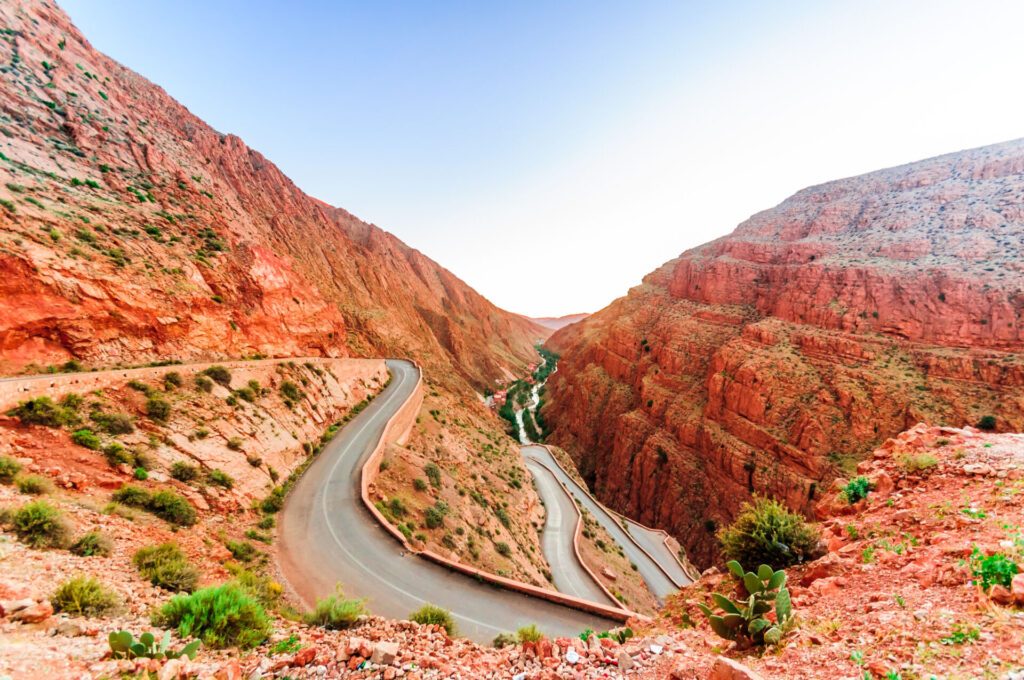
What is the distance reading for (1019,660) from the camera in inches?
112

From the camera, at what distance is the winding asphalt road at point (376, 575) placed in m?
8.76

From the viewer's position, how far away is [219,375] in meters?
14.0

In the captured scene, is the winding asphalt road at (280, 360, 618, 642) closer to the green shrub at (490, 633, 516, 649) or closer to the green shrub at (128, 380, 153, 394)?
the green shrub at (490, 633, 516, 649)

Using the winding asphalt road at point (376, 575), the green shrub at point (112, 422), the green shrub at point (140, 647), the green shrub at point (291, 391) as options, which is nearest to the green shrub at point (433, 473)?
the winding asphalt road at point (376, 575)

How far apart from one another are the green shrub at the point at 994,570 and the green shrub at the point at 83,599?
34.0ft

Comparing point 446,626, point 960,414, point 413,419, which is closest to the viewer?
point 446,626

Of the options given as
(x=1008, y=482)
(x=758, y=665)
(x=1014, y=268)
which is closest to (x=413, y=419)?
(x=758, y=665)

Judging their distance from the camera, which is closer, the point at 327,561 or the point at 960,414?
the point at 327,561

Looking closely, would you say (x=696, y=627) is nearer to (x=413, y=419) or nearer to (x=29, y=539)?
(x=29, y=539)

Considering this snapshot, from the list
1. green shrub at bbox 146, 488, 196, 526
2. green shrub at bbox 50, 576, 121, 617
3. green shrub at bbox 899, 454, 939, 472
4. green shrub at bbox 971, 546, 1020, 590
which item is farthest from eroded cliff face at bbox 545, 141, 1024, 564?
green shrub at bbox 50, 576, 121, 617

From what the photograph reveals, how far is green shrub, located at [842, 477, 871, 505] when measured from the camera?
25.1 ft

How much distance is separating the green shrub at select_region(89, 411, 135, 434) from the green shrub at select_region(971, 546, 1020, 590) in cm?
1654

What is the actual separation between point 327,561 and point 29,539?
5.97 metres

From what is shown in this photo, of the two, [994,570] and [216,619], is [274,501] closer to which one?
[216,619]
